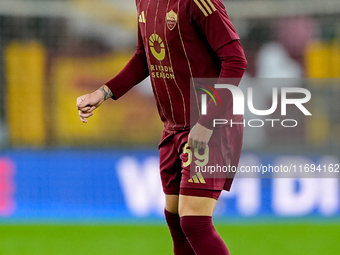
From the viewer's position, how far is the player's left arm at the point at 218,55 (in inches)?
69.9

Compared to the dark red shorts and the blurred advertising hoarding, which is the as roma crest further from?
the blurred advertising hoarding

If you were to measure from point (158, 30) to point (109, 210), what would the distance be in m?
3.07

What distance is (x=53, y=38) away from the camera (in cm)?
567

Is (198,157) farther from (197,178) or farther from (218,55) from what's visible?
(218,55)

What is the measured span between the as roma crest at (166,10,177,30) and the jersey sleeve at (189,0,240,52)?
0.25ft

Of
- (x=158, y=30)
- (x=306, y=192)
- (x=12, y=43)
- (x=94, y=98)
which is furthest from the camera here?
(x=12, y=43)

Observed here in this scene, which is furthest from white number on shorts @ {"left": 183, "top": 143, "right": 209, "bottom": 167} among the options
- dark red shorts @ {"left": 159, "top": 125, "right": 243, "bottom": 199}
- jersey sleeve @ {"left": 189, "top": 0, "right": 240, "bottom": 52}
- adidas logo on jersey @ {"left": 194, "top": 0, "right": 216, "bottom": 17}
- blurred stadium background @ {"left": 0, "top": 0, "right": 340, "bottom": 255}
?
blurred stadium background @ {"left": 0, "top": 0, "right": 340, "bottom": 255}

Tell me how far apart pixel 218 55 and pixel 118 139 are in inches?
149

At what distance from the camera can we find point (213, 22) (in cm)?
179

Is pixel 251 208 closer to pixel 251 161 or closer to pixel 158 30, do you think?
pixel 251 161

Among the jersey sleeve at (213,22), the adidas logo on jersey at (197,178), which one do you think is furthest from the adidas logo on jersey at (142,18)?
the adidas logo on jersey at (197,178)

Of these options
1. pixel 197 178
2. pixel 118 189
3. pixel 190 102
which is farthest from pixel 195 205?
pixel 118 189

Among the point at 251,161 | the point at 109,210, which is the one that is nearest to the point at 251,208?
the point at 251,161

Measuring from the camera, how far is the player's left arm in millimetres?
1775
